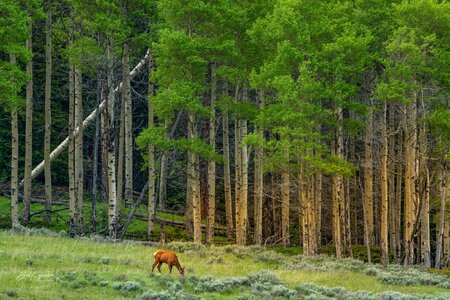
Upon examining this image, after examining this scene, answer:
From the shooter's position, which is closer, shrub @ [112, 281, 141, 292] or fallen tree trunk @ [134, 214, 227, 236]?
shrub @ [112, 281, 141, 292]

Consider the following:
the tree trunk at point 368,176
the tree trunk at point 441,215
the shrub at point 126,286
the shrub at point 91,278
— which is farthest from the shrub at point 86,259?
the tree trunk at point 441,215

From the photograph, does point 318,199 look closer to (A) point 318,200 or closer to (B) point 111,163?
(A) point 318,200

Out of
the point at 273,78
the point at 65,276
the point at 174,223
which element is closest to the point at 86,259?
the point at 65,276

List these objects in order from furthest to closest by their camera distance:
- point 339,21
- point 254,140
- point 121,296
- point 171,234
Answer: point 171,234 < point 339,21 < point 254,140 < point 121,296

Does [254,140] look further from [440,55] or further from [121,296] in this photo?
[121,296]

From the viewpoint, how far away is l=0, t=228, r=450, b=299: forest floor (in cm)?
1548

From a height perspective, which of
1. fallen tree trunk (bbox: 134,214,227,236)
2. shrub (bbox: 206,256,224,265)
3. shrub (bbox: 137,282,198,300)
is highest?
shrub (bbox: 137,282,198,300)

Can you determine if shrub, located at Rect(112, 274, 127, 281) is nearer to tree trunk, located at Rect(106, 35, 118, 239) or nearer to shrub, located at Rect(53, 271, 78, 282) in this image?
shrub, located at Rect(53, 271, 78, 282)

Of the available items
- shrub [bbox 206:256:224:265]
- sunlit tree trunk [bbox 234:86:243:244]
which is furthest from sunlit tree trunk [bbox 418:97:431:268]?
shrub [bbox 206:256:224:265]

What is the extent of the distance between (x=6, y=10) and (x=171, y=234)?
47.1ft

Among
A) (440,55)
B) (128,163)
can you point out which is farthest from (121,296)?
(128,163)

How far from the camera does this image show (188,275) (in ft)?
61.7

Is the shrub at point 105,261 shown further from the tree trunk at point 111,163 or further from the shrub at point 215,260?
the tree trunk at point 111,163

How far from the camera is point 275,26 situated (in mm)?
29203
